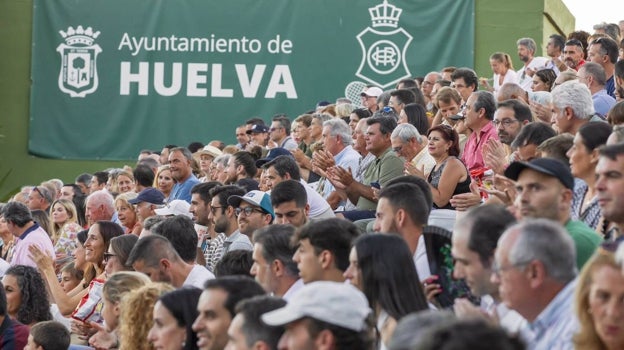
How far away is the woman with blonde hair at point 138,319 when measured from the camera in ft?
20.0

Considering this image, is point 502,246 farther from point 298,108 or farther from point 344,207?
point 298,108

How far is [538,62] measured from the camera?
1617 centimetres

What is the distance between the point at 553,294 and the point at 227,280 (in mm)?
1417

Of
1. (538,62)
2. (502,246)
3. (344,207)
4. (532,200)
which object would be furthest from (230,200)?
(538,62)

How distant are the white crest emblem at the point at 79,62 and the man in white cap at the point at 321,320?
1651 cm

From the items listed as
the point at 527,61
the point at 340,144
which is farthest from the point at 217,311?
the point at 527,61

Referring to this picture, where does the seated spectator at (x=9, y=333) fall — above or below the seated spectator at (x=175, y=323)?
below

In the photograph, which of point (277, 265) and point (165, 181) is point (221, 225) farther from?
point (165, 181)

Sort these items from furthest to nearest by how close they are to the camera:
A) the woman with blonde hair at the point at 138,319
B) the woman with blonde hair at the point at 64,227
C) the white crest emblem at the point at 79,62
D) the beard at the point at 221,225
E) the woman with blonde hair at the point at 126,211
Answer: the white crest emblem at the point at 79,62, the woman with blonde hair at the point at 64,227, the woman with blonde hair at the point at 126,211, the beard at the point at 221,225, the woman with blonde hair at the point at 138,319

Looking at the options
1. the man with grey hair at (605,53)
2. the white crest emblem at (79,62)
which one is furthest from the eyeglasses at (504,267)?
the white crest emblem at (79,62)

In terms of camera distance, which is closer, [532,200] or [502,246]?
[502,246]

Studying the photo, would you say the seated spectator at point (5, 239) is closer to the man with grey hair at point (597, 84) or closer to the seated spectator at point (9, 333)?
the seated spectator at point (9, 333)

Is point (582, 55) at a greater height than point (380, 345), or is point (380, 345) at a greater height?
point (582, 55)

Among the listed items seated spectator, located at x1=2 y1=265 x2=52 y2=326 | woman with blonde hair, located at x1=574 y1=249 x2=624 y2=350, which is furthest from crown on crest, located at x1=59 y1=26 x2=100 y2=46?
woman with blonde hair, located at x1=574 y1=249 x2=624 y2=350
